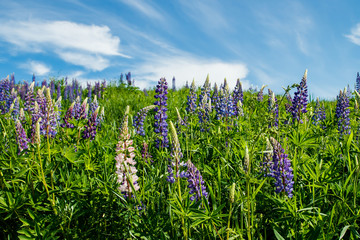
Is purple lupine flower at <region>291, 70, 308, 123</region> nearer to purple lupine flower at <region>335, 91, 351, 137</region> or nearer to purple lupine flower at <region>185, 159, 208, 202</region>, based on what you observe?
purple lupine flower at <region>335, 91, 351, 137</region>

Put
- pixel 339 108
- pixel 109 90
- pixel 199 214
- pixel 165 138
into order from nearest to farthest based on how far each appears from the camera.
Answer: pixel 199 214, pixel 165 138, pixel 339 108, pixel 109 90

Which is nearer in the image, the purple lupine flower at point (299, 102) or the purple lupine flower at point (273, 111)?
the purple lupine flower at point (273, 111)

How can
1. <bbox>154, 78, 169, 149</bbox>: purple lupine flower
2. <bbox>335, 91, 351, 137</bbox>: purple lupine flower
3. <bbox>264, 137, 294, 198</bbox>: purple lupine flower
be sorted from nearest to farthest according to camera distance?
<bbox>264, 137, 294, 198</bbox>: purple lupine flower → <bbox>154, 78, 169, 149</bbox>: purple lupine flower → <bbox>335, 91, 351, 137</bbox>: purple lupine flower

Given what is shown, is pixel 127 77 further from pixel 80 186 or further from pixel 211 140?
pixel 80 186

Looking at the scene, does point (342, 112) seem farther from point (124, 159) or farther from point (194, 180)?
point (124, 159)

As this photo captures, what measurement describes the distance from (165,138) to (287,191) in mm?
1735

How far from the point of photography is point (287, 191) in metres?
2.44

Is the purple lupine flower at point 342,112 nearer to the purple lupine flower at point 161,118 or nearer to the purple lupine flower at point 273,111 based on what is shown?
the purple lupine flower at point 273,111

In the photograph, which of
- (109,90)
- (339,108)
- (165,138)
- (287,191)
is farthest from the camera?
(109,90)

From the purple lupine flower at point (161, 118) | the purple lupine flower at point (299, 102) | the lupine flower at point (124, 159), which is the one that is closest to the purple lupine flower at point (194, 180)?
the lupine flower at point (124, 159)

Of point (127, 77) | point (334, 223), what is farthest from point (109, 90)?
point (334, 223)

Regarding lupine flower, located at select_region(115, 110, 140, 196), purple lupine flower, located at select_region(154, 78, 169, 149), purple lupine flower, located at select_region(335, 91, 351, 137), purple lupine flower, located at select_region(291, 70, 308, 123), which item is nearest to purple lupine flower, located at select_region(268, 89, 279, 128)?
purple lupine flower, located at select_region(291, 70, 308, 123)

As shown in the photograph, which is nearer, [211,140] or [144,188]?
[144,188]

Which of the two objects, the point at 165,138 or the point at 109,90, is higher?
the point at 109,90
